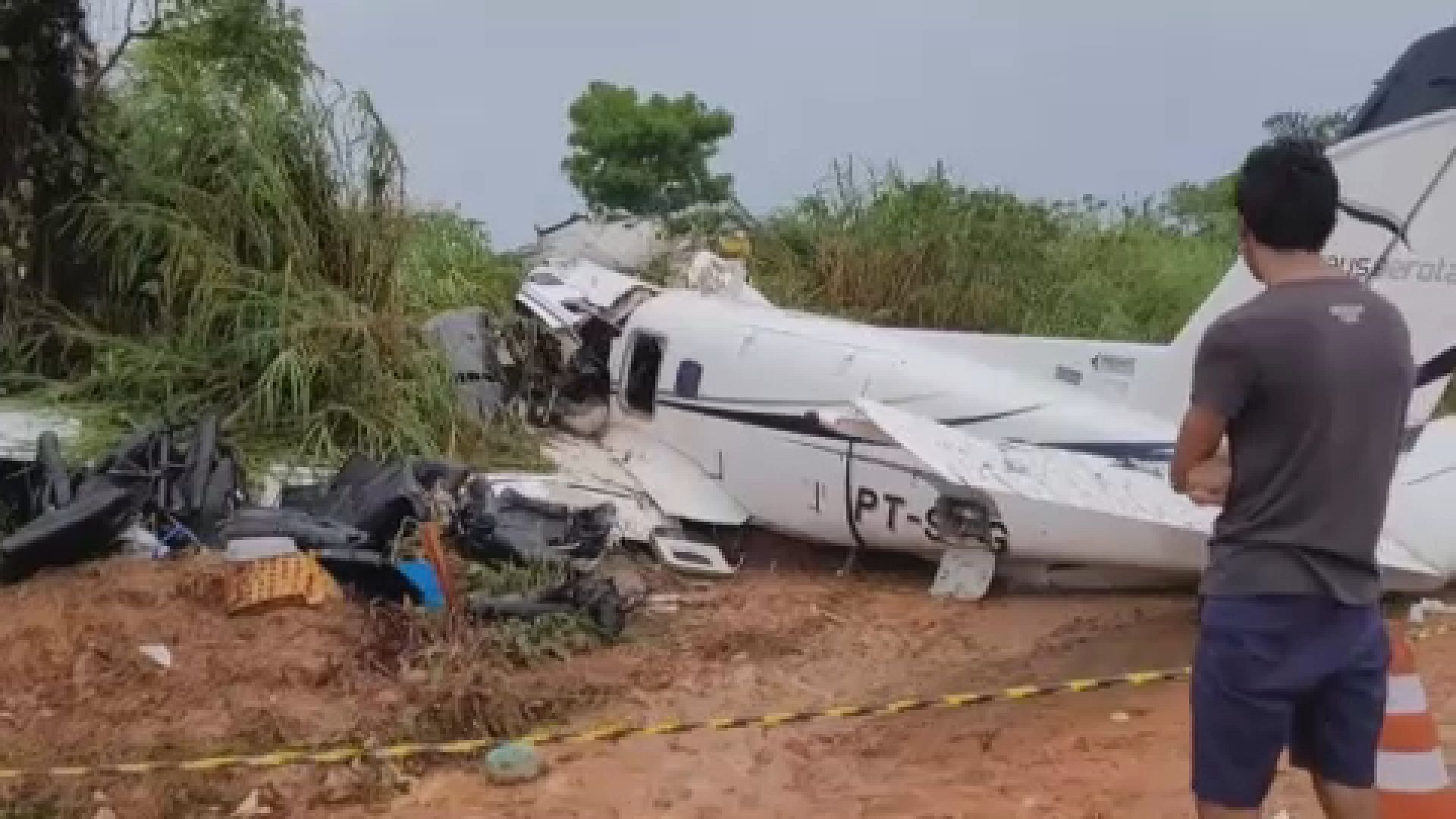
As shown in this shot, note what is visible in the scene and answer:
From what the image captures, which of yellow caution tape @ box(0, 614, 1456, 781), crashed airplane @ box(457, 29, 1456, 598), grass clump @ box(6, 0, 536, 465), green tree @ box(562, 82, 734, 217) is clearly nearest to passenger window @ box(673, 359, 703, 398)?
crashed airplane @ box(457, 29, 1456, 598)

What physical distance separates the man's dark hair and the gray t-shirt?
10 centimetres

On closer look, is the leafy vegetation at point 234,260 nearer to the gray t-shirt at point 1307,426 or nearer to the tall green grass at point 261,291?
the tall green grass at point 261,291

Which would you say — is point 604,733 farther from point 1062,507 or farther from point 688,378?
point 688,378

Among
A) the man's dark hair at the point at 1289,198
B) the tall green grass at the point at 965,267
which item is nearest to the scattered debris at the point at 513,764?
the man's dark hair at the point at 1289,198

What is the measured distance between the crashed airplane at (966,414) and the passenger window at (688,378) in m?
0.01

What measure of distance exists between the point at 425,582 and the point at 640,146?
57.3ft

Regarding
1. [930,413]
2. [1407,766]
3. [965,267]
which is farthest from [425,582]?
[965,267]

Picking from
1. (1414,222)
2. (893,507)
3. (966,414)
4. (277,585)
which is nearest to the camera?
(1414,222)

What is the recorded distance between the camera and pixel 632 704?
7.75m

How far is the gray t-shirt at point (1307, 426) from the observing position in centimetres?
376

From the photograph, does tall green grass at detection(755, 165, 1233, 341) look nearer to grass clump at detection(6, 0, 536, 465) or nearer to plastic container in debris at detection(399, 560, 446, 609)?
grass clump at detection(6, 0, 536, 465)

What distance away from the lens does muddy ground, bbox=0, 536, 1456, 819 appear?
255 inches

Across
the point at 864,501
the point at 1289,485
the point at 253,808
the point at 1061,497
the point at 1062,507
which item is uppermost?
the point at 1289,485

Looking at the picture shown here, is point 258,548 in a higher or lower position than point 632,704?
higher
